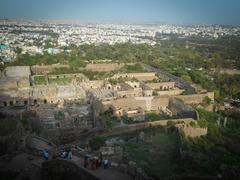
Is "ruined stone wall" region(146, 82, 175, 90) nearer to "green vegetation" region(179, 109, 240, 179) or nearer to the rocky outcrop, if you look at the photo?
"green vegetation" region(179, 109, 240, 179)

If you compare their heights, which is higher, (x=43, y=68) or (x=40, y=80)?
(x=43, y=68)

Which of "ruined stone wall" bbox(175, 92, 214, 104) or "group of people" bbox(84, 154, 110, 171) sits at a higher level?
"group of people" bbox(84, 154, 110, 171)

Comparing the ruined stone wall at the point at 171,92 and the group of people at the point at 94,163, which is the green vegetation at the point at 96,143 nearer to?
the group of people at the point at 94,163

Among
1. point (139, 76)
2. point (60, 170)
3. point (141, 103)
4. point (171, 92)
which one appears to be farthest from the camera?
point (139, 76)

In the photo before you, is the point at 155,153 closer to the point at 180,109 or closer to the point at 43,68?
the point at 180,109

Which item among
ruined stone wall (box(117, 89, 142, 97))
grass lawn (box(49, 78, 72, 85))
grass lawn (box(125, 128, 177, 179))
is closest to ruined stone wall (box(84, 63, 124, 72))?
grass lawn (box(49, 78, 72, 85))

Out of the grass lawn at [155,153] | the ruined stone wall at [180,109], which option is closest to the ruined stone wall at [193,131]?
the grass lawn at [155,153]

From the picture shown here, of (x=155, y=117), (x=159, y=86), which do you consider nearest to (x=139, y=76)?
(x=159, y=86)

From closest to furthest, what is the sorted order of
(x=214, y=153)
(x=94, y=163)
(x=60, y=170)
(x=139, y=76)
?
1. (x=60, y=170)
2. (x=94, y=163)
3. (x=214, y=153)
4. (x=139, y=76)

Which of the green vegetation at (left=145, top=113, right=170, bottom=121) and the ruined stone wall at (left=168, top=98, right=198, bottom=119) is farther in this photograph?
the green vegetation at (left=145, top=113, right=170, bottom=121)

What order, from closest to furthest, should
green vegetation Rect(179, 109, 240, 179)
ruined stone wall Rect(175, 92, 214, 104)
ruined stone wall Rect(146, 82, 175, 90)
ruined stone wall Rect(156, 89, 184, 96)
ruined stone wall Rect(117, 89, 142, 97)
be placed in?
green vegetation Rect(179, 109, 240, 179)
ruined stone wall Rect(175, 92, 214, 104)
ruined stone wall Rect(117, 89, 142, 97)
ruined stone wall Rect(156, 89, 184, 96)
ruined stone wall Rect(146, 82, 175, 90)

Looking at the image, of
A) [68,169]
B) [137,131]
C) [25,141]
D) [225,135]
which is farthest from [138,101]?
[68,169]

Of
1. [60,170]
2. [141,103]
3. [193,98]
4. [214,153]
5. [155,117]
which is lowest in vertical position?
[155,117]
